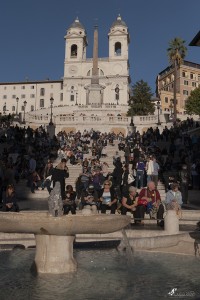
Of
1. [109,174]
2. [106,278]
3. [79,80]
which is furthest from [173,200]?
[79,80]

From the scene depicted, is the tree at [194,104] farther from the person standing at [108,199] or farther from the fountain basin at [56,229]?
the fountain basin at [56,229]

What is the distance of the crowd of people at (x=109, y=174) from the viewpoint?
11.7m

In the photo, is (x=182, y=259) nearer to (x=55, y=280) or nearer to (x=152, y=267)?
(x=152, y=267)

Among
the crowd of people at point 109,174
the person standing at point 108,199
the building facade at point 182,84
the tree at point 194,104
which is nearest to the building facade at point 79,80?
the building facade at point 182,84

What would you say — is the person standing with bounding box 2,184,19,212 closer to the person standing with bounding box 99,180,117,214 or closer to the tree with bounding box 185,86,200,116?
the person standing with bounding box 99,180,117,214

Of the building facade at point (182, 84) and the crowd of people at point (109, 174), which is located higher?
the building facade at point (182, 84)

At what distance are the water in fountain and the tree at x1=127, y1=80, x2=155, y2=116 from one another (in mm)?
60488

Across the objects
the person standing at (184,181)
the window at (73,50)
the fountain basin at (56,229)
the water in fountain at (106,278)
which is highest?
the window at (73,50)

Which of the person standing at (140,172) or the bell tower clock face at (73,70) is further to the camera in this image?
the bell tower clock face at (73,70)

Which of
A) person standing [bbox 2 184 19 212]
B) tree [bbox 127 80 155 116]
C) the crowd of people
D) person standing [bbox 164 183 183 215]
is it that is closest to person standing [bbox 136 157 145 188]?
the crowd of people

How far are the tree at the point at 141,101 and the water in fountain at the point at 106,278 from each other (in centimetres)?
6049

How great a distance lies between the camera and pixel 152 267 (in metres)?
7.35

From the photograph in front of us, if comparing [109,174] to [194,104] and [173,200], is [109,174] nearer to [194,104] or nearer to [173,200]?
[173,200]

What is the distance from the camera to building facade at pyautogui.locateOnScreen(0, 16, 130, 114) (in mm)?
94375
